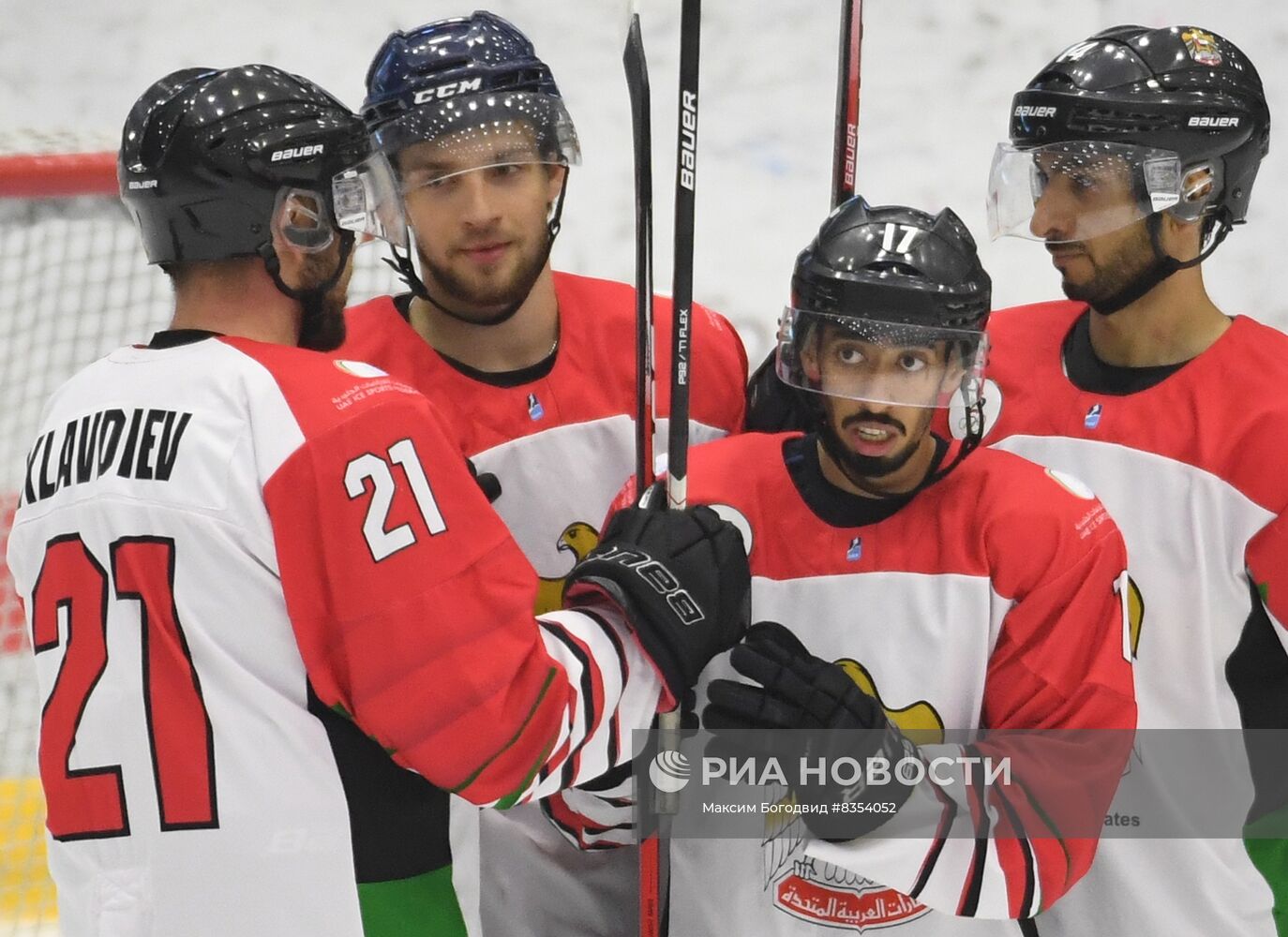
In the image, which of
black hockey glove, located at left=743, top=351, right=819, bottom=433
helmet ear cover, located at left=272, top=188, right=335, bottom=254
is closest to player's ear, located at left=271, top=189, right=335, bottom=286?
helmet ear cover, located at left=272, top=188, right=335, bottom=254

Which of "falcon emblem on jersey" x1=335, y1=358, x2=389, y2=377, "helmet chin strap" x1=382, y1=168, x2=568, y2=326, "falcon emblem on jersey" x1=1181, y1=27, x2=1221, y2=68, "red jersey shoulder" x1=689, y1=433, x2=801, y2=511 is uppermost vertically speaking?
"falcon emblem on jersey" x1=1181, y1=27, x2=1221, y2=68

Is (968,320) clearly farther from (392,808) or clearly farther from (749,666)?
(392,808)

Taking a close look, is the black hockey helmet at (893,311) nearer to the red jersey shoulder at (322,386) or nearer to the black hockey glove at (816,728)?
the black hockey glove at (816,728)

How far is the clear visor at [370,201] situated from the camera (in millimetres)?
1434

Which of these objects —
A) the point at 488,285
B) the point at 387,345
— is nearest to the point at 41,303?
the point at 387,345

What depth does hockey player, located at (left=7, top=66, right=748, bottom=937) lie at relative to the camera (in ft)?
4.15

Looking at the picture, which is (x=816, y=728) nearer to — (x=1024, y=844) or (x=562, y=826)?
(x=1024, y=844)

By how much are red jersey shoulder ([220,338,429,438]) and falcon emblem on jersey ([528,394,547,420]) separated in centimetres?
50

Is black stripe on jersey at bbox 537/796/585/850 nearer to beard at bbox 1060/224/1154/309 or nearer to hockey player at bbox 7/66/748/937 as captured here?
hockey player at bbox 7/66/748/937

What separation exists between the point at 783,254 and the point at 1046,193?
104 centimetres

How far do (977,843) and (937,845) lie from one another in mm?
39

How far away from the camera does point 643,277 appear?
1.51 metres

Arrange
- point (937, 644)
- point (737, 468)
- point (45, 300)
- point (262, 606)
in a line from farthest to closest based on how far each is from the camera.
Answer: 1. point (45, 300)
2. point (737, 468)
3. point (937, 644)
4. point (262, 606)

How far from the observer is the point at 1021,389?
6.10 feet
